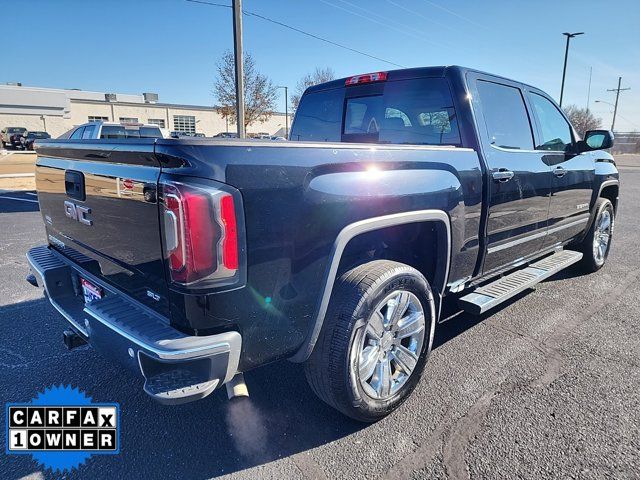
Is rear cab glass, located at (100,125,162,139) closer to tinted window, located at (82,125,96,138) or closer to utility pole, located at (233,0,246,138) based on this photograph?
tinted window, located at (82,125,96,138)

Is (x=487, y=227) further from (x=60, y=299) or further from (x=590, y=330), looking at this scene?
(x=60, y=299)

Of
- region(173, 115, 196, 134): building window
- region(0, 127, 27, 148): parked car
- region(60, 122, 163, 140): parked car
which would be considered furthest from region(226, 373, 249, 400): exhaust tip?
region(173, 115, 196, 134): building window

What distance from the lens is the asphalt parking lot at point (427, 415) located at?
2.16 metres

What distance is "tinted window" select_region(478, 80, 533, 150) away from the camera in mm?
3320

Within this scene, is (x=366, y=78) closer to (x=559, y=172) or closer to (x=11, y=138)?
(x=559, y=172)

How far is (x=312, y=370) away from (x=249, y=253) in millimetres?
867

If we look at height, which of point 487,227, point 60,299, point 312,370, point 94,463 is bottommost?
point 94,463

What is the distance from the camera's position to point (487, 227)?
3.18 metres

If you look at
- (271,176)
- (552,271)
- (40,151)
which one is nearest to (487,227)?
(552,271)

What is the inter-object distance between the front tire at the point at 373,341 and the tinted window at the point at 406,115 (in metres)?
1.30

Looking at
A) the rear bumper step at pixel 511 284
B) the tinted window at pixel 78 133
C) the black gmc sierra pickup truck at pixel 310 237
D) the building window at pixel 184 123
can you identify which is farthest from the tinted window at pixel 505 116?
the building window at pixel 184 123

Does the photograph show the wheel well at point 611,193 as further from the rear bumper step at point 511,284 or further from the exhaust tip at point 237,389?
the exhaust tip at point 237,389

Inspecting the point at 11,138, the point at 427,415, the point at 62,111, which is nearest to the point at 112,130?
the point at 427,415

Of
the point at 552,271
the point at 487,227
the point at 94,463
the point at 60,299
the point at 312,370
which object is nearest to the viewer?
the point at 94,463
